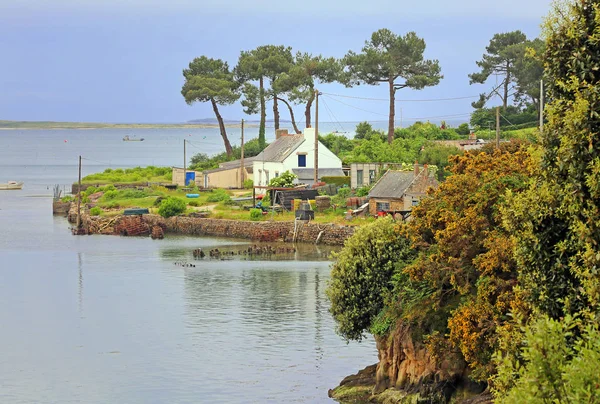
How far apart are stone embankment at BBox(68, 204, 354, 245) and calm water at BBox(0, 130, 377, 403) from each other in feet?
6.65

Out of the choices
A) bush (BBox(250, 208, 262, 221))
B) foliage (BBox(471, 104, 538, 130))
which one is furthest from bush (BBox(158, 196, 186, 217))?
foliage (BBox(471, 104, 538, 130))

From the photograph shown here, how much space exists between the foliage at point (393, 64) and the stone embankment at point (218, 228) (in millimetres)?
35205

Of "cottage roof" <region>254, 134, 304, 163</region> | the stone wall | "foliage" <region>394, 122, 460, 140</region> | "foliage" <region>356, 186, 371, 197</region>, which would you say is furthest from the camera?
"foliage" <region>394, 122, 460, 140</region>

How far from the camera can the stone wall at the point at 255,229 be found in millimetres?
70037

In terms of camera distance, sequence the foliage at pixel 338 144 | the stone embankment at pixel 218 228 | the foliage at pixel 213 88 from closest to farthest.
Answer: the stone embankment at pixel 218 228 → the foliage at pixel 338 144 → the foliage at pixel 213 88

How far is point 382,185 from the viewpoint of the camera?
70438 mm

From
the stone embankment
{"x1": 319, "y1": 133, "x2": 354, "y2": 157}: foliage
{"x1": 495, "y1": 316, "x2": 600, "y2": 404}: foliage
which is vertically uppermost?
{"x1": 319, "y1": 133, "x2": 354, "y2": 157}: foliage

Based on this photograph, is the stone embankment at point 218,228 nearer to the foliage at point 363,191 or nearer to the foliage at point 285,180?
the foliage at point 363,191

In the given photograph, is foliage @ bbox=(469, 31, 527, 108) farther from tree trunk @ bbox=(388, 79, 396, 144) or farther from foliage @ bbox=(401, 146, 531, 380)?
foliage @ bbox=(401, 146, 531, 380)

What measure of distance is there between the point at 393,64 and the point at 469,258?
266 ft

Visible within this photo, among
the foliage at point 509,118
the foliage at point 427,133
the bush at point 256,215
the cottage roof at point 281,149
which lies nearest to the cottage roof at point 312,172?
the cottage roof at point 281,149

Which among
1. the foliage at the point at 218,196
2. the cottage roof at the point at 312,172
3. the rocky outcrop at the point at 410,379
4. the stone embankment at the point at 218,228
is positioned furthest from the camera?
the cottage roof at the point at 312,172

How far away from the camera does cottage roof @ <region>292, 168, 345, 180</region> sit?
281ft

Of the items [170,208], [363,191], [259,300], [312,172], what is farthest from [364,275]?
[312,172]
